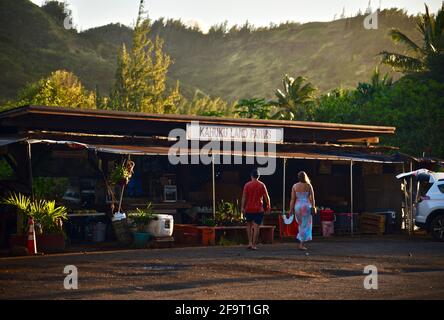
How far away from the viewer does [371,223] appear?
26.7m

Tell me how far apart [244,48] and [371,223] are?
5718 inches

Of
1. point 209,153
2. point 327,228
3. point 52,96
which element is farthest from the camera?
point 52,96

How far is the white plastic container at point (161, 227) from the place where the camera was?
2011cm

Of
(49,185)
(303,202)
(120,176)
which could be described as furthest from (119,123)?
(303,202)

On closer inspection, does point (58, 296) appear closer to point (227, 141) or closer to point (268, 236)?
point (268, 236)

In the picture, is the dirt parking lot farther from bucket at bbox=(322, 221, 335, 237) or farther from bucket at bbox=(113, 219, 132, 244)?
bucket at bbox=(322, 221, 335, 237)

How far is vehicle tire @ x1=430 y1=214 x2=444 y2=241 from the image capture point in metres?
23.1

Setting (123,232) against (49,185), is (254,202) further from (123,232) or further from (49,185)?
(49,185)

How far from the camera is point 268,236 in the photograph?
2180 centimetres

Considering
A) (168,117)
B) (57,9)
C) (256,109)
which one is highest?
(57,9)

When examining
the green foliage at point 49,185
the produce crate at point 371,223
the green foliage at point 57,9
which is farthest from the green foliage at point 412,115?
the green foliage at point 57,9

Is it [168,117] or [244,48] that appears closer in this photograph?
[168,117]

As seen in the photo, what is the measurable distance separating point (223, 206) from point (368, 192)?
7.68 metres

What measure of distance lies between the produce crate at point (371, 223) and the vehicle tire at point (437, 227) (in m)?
3.23
